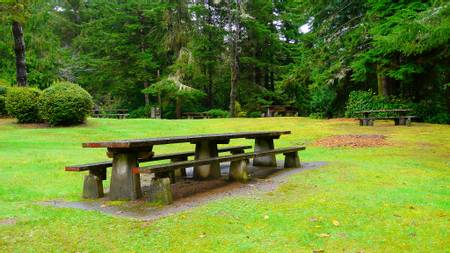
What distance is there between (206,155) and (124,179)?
5.87 ft

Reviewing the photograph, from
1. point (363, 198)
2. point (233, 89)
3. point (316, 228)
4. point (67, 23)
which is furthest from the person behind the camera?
point (67, 23)

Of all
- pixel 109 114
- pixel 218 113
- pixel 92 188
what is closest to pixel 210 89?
pixel 218 113

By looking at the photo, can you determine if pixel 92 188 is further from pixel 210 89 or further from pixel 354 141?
pixel 210 89

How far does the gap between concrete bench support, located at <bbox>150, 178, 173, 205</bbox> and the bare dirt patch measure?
8.31 metres

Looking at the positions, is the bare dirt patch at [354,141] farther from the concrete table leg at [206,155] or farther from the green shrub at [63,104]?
the green shrub at [63,104]

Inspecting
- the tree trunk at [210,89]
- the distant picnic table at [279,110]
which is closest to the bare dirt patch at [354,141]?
the distant picnic table at [279,110]

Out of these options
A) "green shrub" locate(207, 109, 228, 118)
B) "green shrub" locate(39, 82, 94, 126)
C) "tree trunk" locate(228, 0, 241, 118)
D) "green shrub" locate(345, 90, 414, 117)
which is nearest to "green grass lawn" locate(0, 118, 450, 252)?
"green shrub" locate(39, 82, 94, 126)

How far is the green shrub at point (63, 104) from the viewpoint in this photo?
59.4ft

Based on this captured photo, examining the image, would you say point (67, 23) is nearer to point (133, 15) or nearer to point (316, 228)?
point (133, 15)

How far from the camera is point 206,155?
24.5 feet

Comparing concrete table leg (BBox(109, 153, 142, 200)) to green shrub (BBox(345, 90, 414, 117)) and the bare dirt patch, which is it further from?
green shrub (BBox(345, 90, 414, 117))

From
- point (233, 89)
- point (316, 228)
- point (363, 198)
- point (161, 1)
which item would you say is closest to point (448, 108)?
point (233, 89)

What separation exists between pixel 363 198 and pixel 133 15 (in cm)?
3512

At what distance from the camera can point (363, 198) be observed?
5957 millimetres
